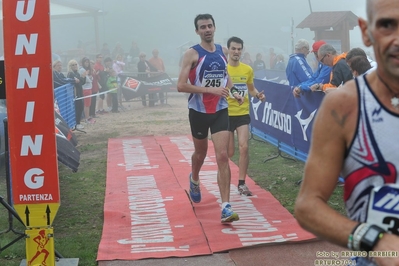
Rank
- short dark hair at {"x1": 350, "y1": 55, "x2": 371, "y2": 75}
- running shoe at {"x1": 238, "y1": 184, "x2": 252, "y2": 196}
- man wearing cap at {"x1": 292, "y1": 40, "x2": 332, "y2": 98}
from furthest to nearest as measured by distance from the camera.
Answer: man wearing cap at {"x1": 292, "y1": 40, "x2": 332, "y2": 98} → running shoe at {"x1": 238, "y1": 184, "x2": 252, "y2": 196} → short dark hair at {"x1": 350, "y1": 55, "x2": 371, "y2": 75}

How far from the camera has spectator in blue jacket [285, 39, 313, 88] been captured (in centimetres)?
1065

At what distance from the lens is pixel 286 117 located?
1084 cm

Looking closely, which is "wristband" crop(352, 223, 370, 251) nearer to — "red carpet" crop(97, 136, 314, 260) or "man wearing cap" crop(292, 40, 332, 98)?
"red carpet" crop(97, 136, 314, 260)

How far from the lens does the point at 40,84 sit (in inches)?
187

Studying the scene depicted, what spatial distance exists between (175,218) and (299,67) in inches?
165

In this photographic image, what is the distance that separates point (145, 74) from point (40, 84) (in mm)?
20101

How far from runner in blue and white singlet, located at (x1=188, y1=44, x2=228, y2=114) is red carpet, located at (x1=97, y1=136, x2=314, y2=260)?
3.99ft

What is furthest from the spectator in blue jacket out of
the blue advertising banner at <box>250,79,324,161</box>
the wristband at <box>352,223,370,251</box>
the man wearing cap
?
the wristband at <box>352,223,370,251</box>

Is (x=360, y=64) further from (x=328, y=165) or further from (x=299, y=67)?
(x=328, y=165)

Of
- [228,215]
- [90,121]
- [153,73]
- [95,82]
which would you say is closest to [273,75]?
[153,73]

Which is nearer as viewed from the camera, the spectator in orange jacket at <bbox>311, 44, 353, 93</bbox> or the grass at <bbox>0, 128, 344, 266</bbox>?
the grass at <bbox>0, 128, 344, 266</bbox>

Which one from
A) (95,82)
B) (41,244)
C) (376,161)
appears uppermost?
(376,161)

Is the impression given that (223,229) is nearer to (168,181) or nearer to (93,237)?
(93,237)

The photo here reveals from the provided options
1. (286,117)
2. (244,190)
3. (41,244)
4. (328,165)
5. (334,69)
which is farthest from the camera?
(286,117)
